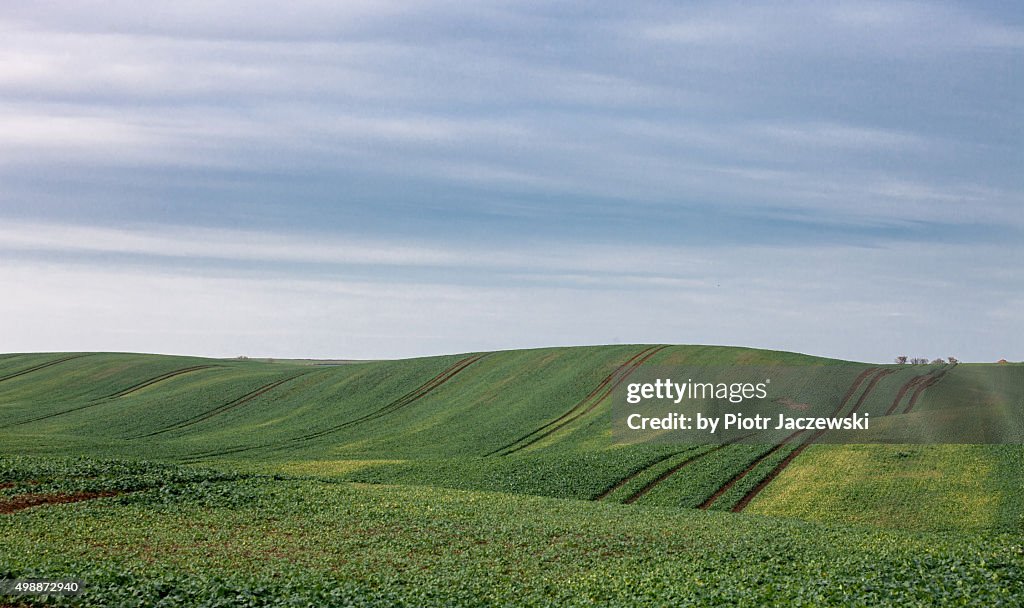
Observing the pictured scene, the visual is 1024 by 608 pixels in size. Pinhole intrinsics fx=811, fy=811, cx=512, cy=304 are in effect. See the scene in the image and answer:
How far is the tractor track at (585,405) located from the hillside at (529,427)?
0.27m

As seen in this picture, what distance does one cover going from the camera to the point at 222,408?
3723 inches

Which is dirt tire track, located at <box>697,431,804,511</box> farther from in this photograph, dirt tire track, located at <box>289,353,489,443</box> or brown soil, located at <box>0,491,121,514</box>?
dirt tire track, located at <box>289,353,489,443</box>

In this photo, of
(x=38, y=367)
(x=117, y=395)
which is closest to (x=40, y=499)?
(x=117, y=395)

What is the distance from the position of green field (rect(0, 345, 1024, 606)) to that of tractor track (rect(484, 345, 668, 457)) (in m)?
0.33

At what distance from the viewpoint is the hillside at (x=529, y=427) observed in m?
48.8

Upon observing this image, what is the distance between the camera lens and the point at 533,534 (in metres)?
31.4

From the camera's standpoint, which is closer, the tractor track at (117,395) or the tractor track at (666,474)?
the tractor track at (666,474)

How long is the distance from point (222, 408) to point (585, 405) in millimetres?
43304

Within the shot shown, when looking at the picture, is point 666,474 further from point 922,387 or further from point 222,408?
point 222,408

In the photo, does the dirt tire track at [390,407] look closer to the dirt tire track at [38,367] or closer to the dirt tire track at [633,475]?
the dirt tire track at [633,475]

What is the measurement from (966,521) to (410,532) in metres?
29.8

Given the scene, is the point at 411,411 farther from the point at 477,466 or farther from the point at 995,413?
the point at 995,413

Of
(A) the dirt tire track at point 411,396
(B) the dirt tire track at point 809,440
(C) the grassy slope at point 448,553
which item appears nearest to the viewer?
(C) the grassy slope at point 448,553

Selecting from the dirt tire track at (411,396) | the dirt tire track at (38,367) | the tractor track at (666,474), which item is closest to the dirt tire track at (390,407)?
the dirt tire track at (411,396)
